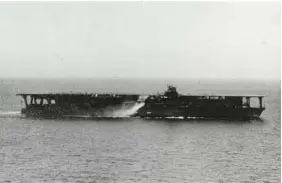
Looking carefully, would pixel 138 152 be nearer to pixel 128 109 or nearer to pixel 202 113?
pixel 202 113

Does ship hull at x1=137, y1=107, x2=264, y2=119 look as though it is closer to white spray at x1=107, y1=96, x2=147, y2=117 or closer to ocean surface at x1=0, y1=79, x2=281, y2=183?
white spray at x1=107, y1=96, x2=147, y2=117

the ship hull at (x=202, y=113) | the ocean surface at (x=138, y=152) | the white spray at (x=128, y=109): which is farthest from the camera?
the white spray at (x=128, y=109)

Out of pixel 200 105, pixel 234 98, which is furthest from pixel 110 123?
pixel 234 98

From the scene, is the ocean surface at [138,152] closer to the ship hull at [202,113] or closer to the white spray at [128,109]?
the ship hull at [202,113]

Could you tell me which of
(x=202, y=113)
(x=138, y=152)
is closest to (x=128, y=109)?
(x=202, y=113)

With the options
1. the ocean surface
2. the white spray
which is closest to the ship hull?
the white spray

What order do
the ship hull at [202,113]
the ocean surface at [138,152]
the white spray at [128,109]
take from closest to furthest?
the ocean surface at [138,152], the ship hull at [202,113], the white spray at [128,109]

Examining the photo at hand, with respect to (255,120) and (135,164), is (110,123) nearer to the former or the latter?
(255,120)

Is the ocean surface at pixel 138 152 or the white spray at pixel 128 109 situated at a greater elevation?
the white spray at pixel 128 109

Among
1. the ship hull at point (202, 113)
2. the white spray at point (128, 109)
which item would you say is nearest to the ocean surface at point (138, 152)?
the ship hull at point (202, 113)
